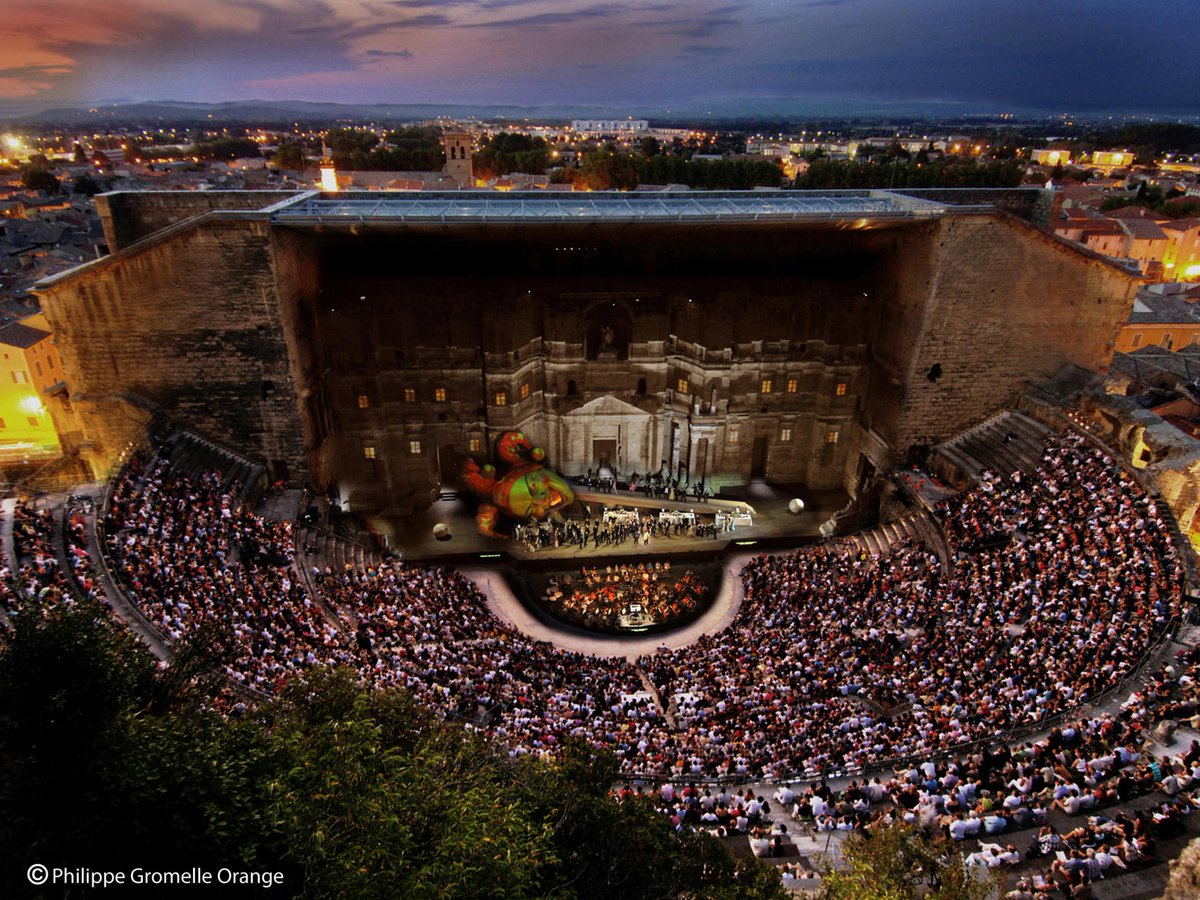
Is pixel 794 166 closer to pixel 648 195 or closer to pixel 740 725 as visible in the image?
pixel 648 195

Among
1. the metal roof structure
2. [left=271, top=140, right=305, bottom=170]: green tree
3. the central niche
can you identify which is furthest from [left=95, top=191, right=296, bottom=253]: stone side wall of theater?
[left=271, top=140, right=305, bottom=170]: green tree

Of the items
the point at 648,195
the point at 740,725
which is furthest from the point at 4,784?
the point at 648,195

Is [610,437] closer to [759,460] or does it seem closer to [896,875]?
[759,460]

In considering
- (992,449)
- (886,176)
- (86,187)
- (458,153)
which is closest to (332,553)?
(992,449)

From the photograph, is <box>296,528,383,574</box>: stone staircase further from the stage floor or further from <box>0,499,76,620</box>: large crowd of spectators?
<box>0,499,76,620</box>: large crowd of spectators

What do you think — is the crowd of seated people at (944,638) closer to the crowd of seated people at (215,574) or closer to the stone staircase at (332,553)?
the crowd of seated people at (215,574)

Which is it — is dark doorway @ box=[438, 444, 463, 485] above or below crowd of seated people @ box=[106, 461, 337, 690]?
below

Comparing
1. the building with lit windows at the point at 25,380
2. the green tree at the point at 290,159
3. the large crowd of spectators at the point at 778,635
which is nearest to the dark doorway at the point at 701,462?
the large crowd of spectators at the point at 778,635
